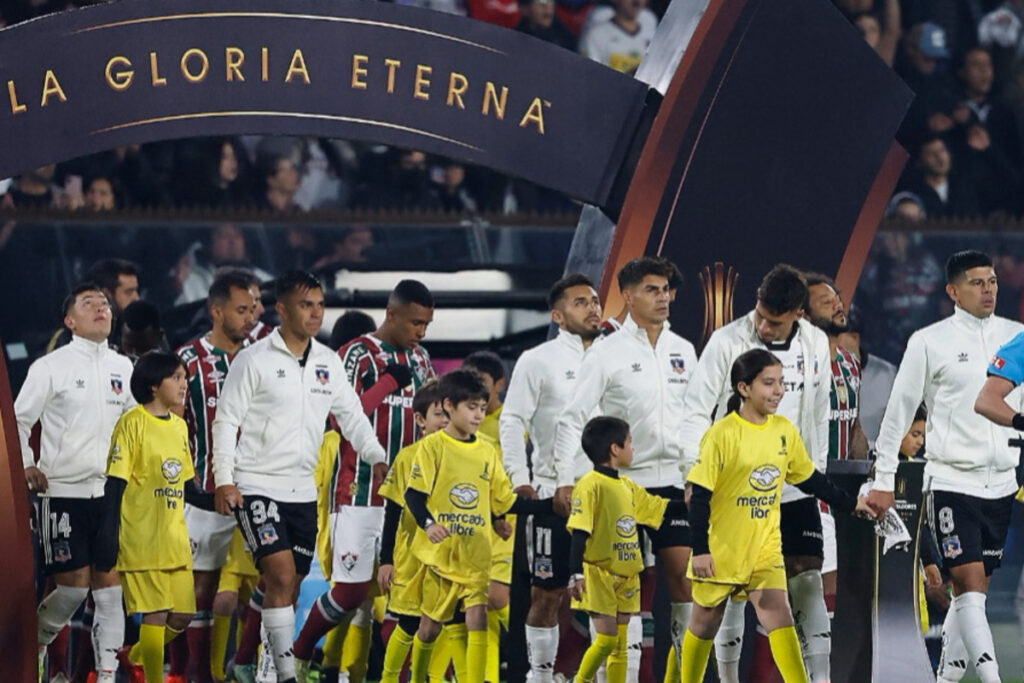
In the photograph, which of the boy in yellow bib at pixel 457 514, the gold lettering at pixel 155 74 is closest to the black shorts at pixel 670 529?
the boy in yellow bib at pixel 457 514

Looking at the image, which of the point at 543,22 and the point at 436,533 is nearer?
the point at 436,533

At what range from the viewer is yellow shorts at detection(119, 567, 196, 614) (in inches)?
356

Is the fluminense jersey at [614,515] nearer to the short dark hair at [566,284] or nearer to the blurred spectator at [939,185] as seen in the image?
the short dark hair at [566,284]

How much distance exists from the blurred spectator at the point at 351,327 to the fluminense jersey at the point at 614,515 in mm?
2332

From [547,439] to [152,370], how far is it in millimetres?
1806

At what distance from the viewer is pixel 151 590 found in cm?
905

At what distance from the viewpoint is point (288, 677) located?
9.08 metres

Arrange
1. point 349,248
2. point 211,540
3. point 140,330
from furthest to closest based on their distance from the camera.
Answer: point 349,248
point 140,330
point 211,540

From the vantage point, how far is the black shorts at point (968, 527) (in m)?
8.39

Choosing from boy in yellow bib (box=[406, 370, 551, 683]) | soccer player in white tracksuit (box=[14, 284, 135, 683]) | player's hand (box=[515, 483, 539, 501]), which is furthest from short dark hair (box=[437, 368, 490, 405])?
soccer player in white tracksuit (box=[14, 284, 135, 683])

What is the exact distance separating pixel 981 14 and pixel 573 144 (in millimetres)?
6467

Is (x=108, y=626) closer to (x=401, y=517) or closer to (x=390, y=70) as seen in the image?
(x=401, y=517)

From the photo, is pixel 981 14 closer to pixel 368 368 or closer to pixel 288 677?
pixel 368 368

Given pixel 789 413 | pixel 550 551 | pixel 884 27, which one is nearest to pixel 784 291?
pixel 789 413
